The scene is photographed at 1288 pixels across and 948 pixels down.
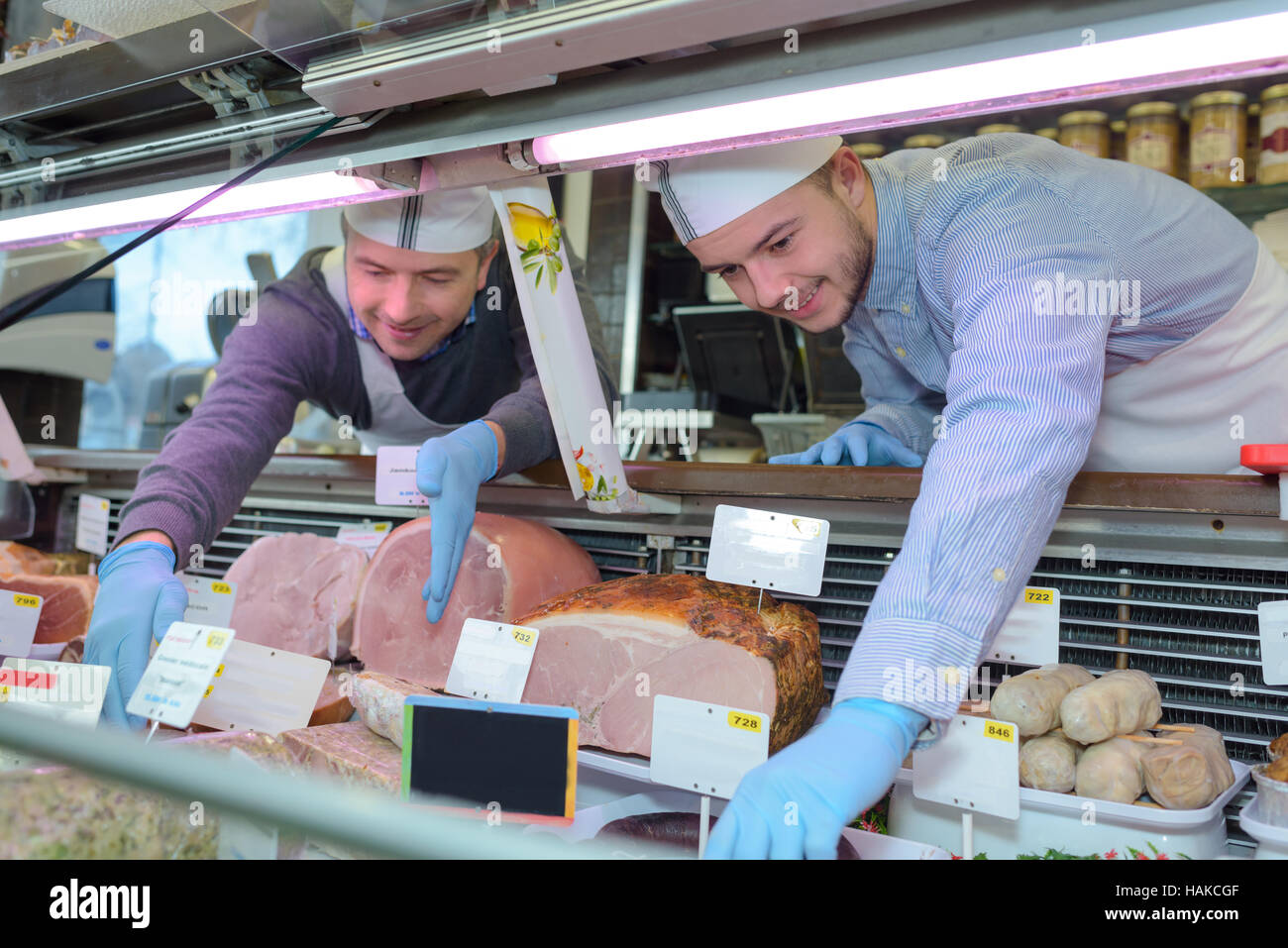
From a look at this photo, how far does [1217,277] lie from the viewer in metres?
1.96

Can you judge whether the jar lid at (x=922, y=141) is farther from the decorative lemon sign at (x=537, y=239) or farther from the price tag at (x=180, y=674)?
the price tag at (x=180, y=674)

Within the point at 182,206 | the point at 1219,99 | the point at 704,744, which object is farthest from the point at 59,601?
the point at 1219,99

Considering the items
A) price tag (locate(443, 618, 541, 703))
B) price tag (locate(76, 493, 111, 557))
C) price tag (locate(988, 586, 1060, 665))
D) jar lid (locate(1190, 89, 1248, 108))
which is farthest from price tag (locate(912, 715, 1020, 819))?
jar lid (locate(1190, 89, 1248, 108))

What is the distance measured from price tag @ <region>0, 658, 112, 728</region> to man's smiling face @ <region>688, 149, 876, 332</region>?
1333mm

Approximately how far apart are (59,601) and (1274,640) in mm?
2781

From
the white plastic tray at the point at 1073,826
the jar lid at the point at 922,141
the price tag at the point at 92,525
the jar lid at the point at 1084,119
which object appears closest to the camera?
the white plastic tray at the point at 1073,826

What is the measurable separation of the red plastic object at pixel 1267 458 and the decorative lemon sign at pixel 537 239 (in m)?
1.24

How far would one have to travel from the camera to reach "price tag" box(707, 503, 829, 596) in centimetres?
175

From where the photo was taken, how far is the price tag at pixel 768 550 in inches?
68.8

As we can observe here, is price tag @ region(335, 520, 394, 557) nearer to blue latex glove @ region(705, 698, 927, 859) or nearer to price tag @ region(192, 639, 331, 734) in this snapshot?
price tag @ region(192, 639, 331, 734)

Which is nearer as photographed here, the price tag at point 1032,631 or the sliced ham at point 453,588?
the price tag at point 1032,631

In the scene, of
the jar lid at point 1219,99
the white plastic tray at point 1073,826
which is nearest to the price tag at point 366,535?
the white plastic tray at point 1073,826

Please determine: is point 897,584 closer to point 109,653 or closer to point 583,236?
point 109,653
